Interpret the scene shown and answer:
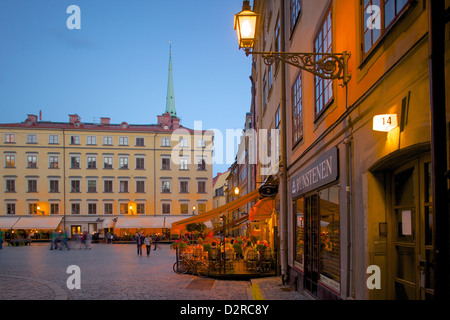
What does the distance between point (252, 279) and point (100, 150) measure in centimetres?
4511

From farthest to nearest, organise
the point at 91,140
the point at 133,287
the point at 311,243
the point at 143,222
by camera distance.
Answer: the point at 91,140 < the point at 143,222 < the point at 133,287 < the point at 311,243

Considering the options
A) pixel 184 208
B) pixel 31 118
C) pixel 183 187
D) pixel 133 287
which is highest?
pixel 31 118

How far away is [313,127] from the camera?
378 inches

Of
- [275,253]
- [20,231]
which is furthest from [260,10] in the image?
[20,231]

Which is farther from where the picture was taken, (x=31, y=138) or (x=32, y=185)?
(x=31, y=138)

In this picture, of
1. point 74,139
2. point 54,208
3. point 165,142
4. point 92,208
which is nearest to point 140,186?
point 92,208

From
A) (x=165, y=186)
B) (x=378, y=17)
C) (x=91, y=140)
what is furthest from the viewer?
(x=165, y=186)

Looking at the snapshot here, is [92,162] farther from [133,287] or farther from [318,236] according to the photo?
[318,236]

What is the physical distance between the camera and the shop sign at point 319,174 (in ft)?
24.7

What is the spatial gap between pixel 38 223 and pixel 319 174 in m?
48.3

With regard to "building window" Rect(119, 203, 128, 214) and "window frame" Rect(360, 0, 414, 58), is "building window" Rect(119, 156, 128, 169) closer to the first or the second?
"building window" Rect(119, 203, 128, 214)

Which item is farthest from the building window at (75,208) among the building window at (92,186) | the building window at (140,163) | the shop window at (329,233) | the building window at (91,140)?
the shop window at (329,233)

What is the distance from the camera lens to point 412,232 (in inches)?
192
